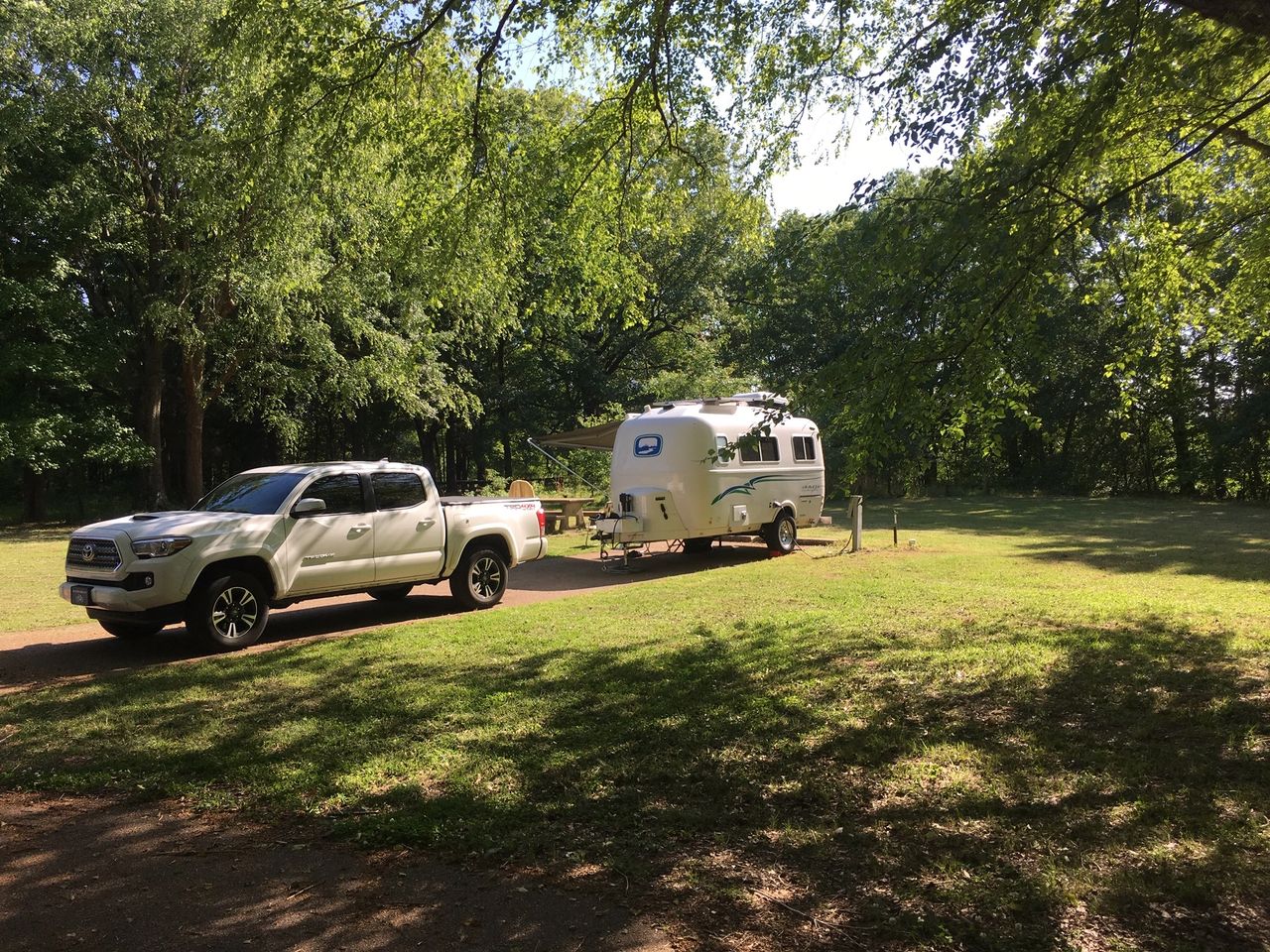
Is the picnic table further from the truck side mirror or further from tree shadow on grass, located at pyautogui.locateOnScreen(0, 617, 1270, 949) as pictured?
tree shadow on grass, located at pyautogui.locateOnScreen(0, 617, 1270, 949)

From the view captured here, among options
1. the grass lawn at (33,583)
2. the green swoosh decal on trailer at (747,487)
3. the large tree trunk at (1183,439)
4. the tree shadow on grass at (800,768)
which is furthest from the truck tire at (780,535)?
the large tree trunk at (1183,439)

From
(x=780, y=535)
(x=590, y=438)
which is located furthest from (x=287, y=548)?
(x=590, y=438)

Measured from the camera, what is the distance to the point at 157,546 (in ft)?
26.5

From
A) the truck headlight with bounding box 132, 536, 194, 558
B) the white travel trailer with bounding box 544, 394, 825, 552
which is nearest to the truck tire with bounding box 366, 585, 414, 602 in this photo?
the truck headlight with bounding box 132, 536, 194, 558

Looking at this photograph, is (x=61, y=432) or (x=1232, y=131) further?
(x=61, y=432)

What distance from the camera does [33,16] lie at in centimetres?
2055

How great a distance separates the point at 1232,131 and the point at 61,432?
92.9ft

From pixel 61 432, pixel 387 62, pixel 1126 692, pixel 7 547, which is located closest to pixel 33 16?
pixel 61 432

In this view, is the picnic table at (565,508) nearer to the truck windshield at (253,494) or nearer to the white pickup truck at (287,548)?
the white pickup truck at (287,548)

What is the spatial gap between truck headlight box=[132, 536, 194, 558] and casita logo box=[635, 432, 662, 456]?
28.4ft

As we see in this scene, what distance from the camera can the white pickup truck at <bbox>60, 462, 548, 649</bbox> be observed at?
816 cm

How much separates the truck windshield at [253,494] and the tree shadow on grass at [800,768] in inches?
83.5

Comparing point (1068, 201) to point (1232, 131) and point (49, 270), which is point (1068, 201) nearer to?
point (1232, 131)

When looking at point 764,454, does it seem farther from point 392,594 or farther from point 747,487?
point 392,594
